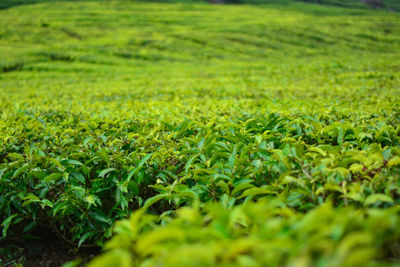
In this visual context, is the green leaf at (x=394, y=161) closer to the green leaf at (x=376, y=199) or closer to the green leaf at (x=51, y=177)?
the green leaf at (x=376, y=199)

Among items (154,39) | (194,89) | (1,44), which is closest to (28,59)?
(1,44)

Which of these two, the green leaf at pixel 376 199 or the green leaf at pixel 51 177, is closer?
the green leaf at pixel 376 199

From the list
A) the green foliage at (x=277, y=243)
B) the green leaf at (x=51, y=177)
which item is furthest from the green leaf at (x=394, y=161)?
the green leaf at (x=51, y=177)

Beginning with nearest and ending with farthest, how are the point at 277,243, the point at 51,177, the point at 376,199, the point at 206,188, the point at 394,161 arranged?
the point at 277,243, the point at 376,199, the point at 394,161, the point at 206,188, the point at 51,177

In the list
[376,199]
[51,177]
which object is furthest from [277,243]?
[51,177]

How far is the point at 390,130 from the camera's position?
2758 millimetres

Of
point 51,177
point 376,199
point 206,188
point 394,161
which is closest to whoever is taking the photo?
point 376,199

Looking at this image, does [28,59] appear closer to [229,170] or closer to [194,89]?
[194,89]

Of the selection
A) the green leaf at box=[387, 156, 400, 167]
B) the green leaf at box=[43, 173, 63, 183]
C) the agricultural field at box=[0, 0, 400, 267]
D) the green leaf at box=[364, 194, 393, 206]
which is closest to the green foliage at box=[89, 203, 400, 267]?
the agricultural field at box=[0, 0, 400, 267]

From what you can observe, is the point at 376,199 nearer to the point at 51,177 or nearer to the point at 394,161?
the point at 394,161

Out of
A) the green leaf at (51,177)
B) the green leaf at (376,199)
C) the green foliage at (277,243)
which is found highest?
the green foliage at (277,243)

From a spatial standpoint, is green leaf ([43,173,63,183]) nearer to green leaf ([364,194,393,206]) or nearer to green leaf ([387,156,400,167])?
green leaf ([364,194,393,206])

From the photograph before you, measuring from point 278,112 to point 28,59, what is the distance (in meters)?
26.8

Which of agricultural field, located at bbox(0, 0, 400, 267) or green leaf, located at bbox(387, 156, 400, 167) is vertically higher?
green leaf, located at bbox(387, 156, 400, 167)
